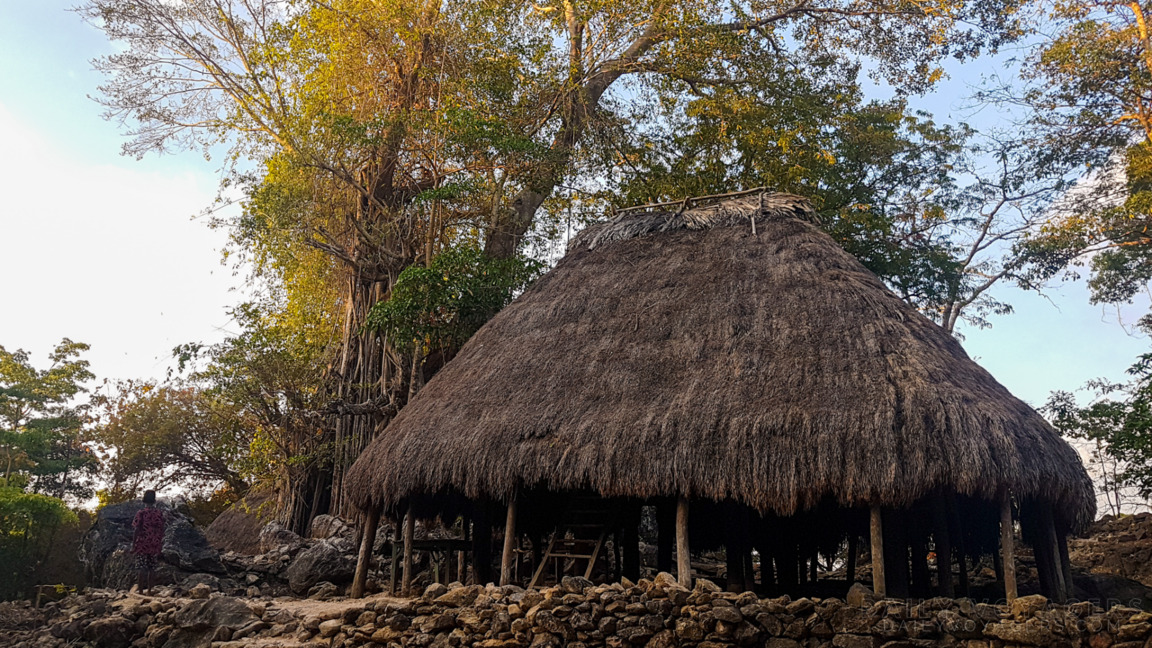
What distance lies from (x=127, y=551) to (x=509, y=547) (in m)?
6.35

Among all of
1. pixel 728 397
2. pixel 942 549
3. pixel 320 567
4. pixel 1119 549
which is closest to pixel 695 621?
pixel 728 397

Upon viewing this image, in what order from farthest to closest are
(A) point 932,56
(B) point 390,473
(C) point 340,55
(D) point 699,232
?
(A) point 932,56 < (C) point 340,55 < (D) point 699,232 < (B) point 390,473

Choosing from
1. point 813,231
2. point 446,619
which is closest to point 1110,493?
point 813,231

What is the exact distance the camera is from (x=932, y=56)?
17719 mm

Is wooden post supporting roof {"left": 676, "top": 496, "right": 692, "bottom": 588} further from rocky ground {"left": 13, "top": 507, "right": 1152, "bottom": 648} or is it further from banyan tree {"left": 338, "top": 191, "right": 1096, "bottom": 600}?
rocky ground {"left": 13, "top": 507, "right": 1152, "bottom": 648}

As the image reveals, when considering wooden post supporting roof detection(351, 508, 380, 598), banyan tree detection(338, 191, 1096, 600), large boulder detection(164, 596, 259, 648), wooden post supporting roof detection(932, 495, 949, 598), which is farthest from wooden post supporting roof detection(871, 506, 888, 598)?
large boulder detection(164, 596, 259, 648)

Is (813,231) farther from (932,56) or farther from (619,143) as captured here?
(932,56)

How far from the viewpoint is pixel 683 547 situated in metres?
8.78

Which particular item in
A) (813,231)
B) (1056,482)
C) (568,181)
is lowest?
(1056,482)

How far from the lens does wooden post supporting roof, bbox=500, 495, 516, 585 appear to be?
9.54m

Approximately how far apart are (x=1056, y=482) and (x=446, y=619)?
599 centimetres

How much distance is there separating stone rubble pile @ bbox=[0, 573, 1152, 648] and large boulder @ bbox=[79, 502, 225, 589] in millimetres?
1877

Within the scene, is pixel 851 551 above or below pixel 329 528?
below

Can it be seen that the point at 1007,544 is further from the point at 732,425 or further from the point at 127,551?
the point at 127,551
